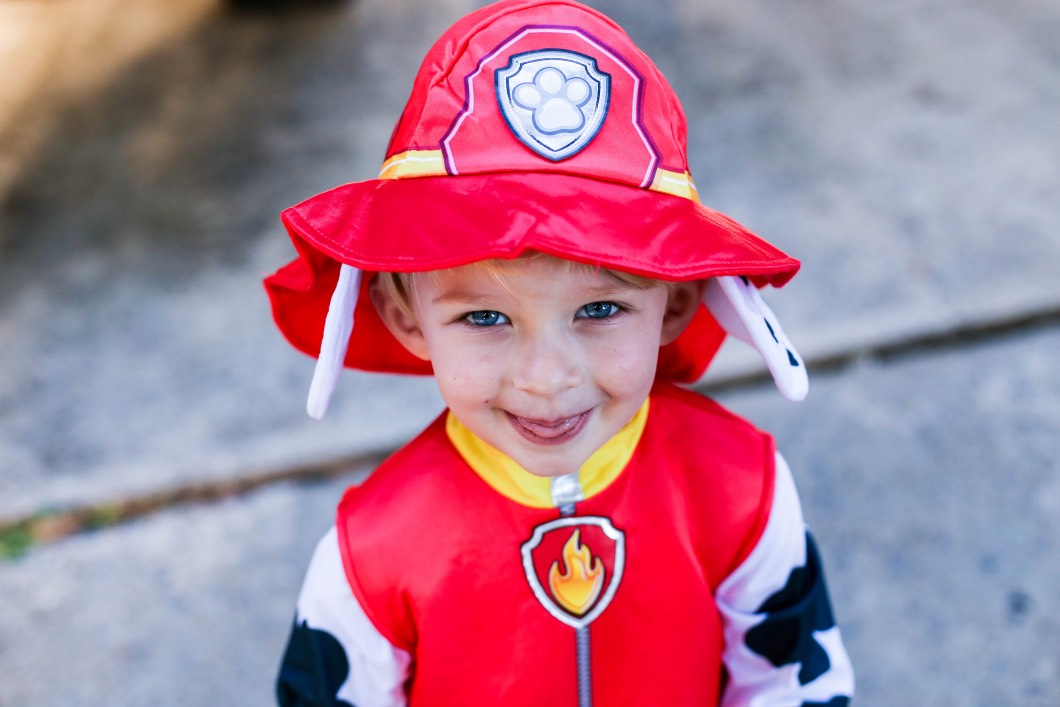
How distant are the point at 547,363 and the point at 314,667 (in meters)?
0.52

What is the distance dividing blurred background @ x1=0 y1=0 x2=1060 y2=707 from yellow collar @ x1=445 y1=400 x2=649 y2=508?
96cm

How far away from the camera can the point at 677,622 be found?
1.30m

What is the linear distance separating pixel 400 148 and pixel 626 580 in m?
0.58

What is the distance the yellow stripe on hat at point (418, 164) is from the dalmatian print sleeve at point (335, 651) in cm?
47

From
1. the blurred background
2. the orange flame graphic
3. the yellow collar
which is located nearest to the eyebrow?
the yellow collar

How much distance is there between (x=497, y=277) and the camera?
3.48ft

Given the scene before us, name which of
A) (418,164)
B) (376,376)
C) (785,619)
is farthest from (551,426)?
(376,376)

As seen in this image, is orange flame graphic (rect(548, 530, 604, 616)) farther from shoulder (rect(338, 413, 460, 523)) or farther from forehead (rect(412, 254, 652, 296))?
forehead (rect(412, 254, 652, 296))

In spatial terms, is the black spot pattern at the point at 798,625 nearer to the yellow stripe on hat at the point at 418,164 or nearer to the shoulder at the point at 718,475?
the shoulder at the point at 718,475

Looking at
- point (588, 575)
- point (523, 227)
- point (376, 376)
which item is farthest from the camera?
point (376, 376)

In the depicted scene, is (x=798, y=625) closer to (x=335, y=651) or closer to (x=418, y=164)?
(x=335, y=651)

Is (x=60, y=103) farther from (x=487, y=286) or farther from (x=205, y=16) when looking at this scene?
(x=487, y=286)

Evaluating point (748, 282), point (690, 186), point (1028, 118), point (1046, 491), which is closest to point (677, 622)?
point (748, 282)

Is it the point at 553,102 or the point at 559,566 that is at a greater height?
the point at 553,102
